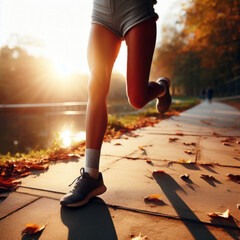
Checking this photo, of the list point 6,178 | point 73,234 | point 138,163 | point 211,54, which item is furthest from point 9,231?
point 211,54

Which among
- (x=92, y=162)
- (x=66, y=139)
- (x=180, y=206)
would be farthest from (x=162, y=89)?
(x=66, y=139)

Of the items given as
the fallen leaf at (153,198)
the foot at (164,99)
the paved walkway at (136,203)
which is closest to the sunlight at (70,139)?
Answer: the paved walkway at (136,203)

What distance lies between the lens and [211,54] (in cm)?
1583

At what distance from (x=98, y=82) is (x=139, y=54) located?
0.33 meters

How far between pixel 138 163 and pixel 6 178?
1170 mm

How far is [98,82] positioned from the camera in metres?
1.58

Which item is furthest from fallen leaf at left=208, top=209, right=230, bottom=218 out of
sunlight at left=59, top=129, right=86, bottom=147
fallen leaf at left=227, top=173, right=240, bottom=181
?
sunlight at left=59, top=129, right=86, bottom=147

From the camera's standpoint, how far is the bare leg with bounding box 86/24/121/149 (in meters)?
1.57

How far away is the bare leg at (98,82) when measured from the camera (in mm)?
1572

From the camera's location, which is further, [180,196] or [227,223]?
[180,196]

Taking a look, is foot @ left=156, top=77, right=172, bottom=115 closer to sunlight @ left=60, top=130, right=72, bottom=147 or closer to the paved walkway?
the paved walkway

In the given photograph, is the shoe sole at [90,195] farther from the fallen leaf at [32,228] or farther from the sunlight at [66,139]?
the sunlight at [66,139]

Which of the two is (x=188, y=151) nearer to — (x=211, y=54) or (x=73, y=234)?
(x=73, y=234)

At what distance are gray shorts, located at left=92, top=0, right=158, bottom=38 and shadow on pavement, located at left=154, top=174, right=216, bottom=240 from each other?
3.61ft
